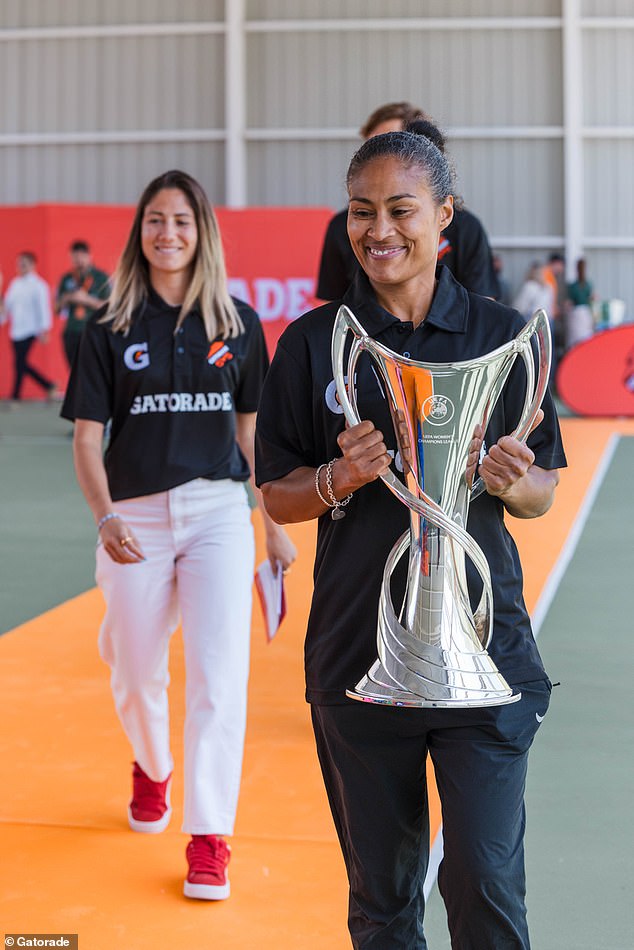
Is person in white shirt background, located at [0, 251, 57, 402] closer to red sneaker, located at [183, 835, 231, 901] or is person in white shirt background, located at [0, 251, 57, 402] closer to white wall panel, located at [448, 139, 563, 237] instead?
white wall panel, located at [448, 139, 563, 237]

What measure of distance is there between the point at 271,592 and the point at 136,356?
83 cm

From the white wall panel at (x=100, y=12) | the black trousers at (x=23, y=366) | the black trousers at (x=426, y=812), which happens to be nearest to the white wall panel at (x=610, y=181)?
the white wall panel at (x=100, y=12)

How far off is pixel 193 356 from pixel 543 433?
152 centimetres

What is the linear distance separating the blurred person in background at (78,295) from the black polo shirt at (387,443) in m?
10.6

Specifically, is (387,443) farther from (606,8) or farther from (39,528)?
(606,8)

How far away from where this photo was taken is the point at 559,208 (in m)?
20.6

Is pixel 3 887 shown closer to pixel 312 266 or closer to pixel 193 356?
pixel 193 356

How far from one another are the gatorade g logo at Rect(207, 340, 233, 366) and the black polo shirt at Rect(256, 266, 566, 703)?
1.30 metres

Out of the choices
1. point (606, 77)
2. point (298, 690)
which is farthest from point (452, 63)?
point (298, 690)

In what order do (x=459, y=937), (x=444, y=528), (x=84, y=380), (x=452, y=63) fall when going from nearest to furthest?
(x=444, y=528) → (x=459, y=937) → (x=84, y=380) → (x=452, y=63)

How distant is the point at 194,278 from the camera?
353 cm

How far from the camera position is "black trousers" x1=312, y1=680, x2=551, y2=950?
2.06 m

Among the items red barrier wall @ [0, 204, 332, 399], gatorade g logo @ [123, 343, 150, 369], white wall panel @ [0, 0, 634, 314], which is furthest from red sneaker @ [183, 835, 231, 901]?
white wall panel @ [0, 0, 634, 314]

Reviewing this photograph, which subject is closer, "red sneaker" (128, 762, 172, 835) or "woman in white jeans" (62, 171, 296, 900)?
"woman in white jeans" (62, 171, 296, 900)
